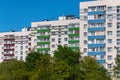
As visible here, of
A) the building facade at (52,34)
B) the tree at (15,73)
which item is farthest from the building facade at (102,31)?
the tree at (15,73)

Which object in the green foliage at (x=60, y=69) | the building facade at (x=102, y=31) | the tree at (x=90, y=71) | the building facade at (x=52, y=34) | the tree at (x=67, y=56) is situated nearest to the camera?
the tree at (x=90, y=71)

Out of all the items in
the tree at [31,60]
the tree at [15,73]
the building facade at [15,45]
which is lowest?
the tree at [15,73]

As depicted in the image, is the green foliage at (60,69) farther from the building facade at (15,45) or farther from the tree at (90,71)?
the building facade at (15,45)

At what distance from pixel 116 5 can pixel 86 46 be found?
9054 mm

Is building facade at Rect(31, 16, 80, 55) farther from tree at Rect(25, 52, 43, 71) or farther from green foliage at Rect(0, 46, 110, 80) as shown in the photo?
green foliage at Rect(0, 46, 110, 80)

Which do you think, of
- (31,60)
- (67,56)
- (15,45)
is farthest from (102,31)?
(15,45)

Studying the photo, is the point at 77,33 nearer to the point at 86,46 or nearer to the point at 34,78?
the point at 86,46

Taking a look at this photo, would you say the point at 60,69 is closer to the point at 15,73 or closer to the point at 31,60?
the point at 15,73

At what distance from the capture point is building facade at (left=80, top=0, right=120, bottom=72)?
7781cm

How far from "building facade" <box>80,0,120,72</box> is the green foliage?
77.3ft

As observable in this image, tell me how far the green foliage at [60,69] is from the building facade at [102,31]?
2356 centimetres

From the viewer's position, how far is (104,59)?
78.1 metres

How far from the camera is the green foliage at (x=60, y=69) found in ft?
151

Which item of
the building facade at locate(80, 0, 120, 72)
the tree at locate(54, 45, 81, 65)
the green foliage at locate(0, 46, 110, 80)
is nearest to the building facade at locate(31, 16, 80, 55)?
the building facade at locate(80, 0, 120, 72)
